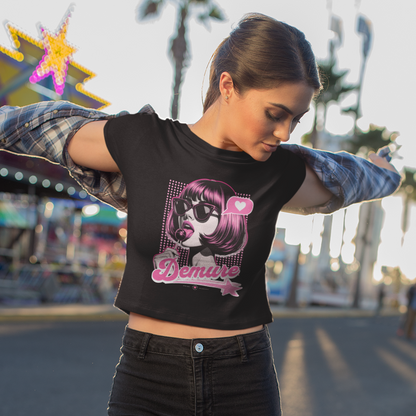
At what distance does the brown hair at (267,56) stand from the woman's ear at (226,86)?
1 centimetres

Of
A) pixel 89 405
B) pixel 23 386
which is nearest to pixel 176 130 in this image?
pixel 89 405

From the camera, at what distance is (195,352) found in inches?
49.2

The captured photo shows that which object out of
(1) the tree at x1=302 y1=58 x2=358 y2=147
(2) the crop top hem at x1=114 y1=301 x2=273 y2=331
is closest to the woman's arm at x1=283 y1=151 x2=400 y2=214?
(2) the crop top hem at x1=114 y1=301 x2=273 y2=331

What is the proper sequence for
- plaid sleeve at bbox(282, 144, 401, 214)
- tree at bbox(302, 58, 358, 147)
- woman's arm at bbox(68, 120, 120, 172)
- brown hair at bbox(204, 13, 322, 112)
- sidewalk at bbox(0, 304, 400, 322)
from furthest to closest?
1. tree at bbox(302, 58, 358, 147)
2. sidewalk at bbox(0, 304, 400, 322)
3. plaid sleeve at bbox(282, 144, 401, 214)
4. woman's arm at bbox(68, 120, 120, 172)
5. brown hair at bbox(204, 13, 322, 112)

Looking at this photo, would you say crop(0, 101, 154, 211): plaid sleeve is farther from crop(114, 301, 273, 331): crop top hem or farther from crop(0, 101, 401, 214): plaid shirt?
crop(114, 301, 273, 331): crop top hem

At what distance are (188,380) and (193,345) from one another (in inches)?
3.5

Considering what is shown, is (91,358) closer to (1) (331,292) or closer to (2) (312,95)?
(2) (312,95)

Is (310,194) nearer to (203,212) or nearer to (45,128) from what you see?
(203,212)

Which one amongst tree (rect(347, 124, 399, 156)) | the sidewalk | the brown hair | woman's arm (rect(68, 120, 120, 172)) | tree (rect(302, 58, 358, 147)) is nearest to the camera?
the brown hair

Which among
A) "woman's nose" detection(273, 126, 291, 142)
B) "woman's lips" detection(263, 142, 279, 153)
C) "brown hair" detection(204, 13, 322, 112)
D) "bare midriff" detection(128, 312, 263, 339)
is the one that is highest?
"brown hair" detection(204, 13, 322, 112)

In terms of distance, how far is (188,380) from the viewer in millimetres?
1250

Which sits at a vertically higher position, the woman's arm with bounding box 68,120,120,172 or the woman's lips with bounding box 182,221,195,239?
the woman's arm with bounding box 68,120,120,172

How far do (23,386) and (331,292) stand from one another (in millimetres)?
35482

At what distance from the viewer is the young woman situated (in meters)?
1.25
